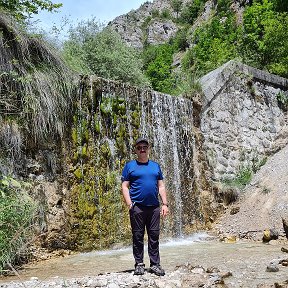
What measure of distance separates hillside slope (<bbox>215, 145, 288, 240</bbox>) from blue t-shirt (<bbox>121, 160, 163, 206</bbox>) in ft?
13.4

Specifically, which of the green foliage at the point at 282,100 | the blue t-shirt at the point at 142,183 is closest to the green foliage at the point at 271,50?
the green foliage at the point at 282,100

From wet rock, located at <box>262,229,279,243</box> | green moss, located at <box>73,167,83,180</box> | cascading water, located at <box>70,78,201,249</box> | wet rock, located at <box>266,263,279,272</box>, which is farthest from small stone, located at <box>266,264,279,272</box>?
green moss, located at <box>73,167,83,180</box>

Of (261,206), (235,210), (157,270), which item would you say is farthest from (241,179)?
(157,270)

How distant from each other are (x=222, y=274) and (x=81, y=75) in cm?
446

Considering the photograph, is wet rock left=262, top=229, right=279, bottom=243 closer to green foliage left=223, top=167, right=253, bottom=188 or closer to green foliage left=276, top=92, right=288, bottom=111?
green foliage left=223, top=167, right=253, bottom=188

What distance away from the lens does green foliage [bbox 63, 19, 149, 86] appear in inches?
523

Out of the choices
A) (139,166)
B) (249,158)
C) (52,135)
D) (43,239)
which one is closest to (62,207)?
(43,239)

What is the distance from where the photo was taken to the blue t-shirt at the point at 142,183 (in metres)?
3.91

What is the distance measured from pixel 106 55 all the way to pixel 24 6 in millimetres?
6509

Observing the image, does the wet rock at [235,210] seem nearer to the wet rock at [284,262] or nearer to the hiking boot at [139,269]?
the wet rock at [284,262]

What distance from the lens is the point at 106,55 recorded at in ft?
43.8

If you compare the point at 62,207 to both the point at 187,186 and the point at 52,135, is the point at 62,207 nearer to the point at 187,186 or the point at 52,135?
the point at 52,135

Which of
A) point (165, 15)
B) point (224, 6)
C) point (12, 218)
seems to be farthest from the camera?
point (165, 15)

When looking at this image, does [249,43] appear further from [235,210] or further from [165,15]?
[165,15]
